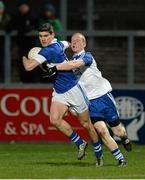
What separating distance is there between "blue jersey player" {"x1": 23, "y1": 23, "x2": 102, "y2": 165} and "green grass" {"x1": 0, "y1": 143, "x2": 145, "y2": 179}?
1.76 feet

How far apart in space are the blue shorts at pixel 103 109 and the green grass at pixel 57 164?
734 millimetres

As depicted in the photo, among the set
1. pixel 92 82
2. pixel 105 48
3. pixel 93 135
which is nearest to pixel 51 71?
pixel 92 82

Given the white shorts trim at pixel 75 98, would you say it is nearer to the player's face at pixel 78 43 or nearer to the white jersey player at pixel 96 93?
the white jersey player at pixel 96 93

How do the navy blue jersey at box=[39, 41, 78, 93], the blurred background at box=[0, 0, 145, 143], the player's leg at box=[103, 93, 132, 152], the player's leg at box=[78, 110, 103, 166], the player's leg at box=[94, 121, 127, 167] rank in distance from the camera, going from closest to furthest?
the player's leg at box=[94, 121, 127, 167] → the player's leg at box=[78, 110, 103, 166] → the navy blue jersey at box=[39, 41, 78, 93] → the player's leg at box=[103, 93, 132, 152] → the blurred background at box=[0, 0, 145, 143]

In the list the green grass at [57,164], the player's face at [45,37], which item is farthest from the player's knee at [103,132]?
the player's face at [45,37]

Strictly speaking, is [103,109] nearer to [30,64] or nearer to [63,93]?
[63,93]

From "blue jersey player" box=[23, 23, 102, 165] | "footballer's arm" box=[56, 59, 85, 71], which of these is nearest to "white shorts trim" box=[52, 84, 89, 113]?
"blue jersey player" box=[23, 23, 102, 165]

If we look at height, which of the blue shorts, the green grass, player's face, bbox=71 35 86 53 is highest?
player's face, bbox=71 35 86 53

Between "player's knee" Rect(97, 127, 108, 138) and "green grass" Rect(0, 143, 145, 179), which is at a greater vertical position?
"player's knee" Rect(97, 127, 108, 138)

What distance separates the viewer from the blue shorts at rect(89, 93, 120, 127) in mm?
15242

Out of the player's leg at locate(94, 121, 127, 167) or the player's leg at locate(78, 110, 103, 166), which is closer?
the player's leg at locate(94, 121, 127, 167)

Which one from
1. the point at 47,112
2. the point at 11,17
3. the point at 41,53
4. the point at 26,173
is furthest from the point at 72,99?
the point at 11,17

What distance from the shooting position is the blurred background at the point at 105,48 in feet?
68.6

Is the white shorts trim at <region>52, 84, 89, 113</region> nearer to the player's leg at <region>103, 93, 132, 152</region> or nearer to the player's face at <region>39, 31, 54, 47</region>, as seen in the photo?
the player's leg at <region>103, 93, 132, 152</region>
